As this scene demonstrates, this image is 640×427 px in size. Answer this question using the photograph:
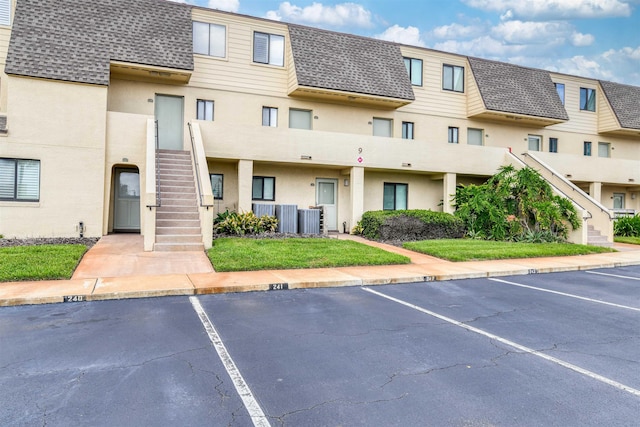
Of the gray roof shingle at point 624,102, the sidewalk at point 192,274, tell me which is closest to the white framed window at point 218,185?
the sidewalk at point 192,274

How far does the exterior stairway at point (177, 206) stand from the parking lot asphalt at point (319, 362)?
4.91 metres

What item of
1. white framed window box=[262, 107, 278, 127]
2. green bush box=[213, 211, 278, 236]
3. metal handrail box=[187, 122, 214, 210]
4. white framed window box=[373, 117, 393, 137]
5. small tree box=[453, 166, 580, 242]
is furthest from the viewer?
white framed window box=[373, 117, 393, 137]

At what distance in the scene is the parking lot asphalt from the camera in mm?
3496

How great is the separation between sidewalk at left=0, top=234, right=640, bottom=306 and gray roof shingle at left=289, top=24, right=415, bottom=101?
27.6 feet

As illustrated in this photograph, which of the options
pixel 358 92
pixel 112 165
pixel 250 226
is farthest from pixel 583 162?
pixel 112 165

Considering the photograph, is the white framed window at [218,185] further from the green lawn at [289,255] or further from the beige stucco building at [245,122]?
the green lawn at [289,255]

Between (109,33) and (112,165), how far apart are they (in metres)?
4.94

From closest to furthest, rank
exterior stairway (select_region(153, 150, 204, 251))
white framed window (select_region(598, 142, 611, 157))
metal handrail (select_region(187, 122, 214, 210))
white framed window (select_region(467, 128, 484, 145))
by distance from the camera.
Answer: exterior stairway (select_region(153, 150, 204, 251)), metal handrail (select_region(187, 122, 214, 210)), white framed window (select_region(467, 128, 484, 145)), white framed window (select_region(598, 142, 611, 157))

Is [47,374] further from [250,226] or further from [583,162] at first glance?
[583,162]

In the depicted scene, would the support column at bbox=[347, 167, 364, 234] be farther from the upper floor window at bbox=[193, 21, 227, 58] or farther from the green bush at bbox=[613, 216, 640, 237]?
the green bush at bbox=[613, 216, 640, 237]

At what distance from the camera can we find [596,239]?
695 inches

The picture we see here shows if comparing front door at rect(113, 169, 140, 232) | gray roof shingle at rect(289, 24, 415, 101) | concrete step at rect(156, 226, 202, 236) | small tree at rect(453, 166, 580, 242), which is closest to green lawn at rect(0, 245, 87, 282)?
concrete step at rect(156, 226, 202, 236)

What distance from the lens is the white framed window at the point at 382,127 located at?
65.8ft

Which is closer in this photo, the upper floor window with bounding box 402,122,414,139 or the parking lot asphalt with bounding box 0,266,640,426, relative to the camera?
the parking lot asphalt with bounding box 0,266,640,426
